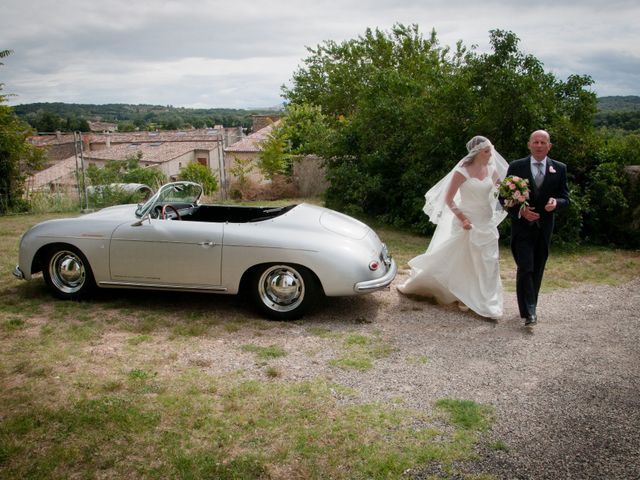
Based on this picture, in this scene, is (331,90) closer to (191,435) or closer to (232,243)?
(232,243)

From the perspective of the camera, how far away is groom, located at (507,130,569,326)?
577 centimetres

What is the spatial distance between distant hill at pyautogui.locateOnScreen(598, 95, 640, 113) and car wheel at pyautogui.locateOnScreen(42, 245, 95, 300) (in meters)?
9.94

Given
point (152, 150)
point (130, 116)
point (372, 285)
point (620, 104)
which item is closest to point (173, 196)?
point (372, 285)

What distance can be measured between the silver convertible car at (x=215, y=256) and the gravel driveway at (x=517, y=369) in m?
0.51

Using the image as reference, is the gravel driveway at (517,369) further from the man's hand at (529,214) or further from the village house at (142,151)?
the village house at (142,151)

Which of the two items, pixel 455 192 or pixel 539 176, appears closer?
pixel 539 176

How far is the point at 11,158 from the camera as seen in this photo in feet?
49.4

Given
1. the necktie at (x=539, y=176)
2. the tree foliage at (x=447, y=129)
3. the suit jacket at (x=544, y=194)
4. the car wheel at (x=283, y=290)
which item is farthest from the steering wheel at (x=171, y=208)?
the tree foliage at (x=447, y=129)

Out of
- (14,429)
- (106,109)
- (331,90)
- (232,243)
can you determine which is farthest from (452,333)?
(106,109)

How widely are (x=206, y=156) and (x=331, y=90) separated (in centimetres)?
2536

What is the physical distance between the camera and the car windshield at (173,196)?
6335 millimetres

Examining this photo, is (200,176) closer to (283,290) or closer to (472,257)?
(283,290)

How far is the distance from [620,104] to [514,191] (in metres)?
11.0

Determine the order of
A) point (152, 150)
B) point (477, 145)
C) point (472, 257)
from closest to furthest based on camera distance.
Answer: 1. point (477, 145)
2. point (472, 257)
3. point (152, 150)
